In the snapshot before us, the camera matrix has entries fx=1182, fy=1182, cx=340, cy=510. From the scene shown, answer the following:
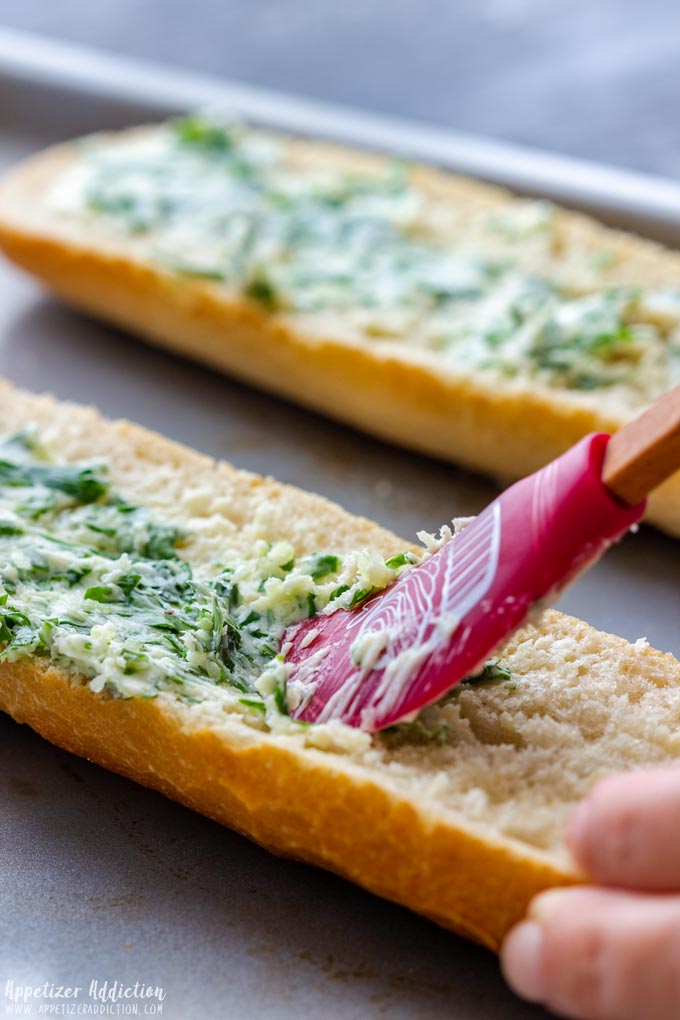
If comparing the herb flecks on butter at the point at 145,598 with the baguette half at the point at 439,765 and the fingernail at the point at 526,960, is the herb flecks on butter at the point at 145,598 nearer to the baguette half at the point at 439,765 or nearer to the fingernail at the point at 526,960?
the baguette half at the point at 439,765

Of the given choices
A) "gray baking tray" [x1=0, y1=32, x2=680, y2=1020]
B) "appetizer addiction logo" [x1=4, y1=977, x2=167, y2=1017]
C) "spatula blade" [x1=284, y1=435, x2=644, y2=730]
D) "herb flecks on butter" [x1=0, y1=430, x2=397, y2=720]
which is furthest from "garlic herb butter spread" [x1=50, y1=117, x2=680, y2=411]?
"appetizer addiction logo" [x1=4, y1=977, x2=167, y2=1017]

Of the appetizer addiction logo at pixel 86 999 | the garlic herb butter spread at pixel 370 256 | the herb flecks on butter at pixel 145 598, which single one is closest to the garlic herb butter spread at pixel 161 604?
the herb flecks on butter at pixel 145 598

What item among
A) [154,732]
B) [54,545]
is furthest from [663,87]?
[154,732]

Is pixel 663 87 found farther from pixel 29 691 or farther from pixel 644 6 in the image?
pixel 29 691

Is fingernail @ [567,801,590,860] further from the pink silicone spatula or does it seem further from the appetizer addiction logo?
the appetizer addiction logo

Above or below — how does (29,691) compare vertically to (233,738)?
below

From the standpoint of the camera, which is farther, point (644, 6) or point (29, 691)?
point (644, 6)

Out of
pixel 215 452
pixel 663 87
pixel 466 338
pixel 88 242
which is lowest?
pixel 215 452
